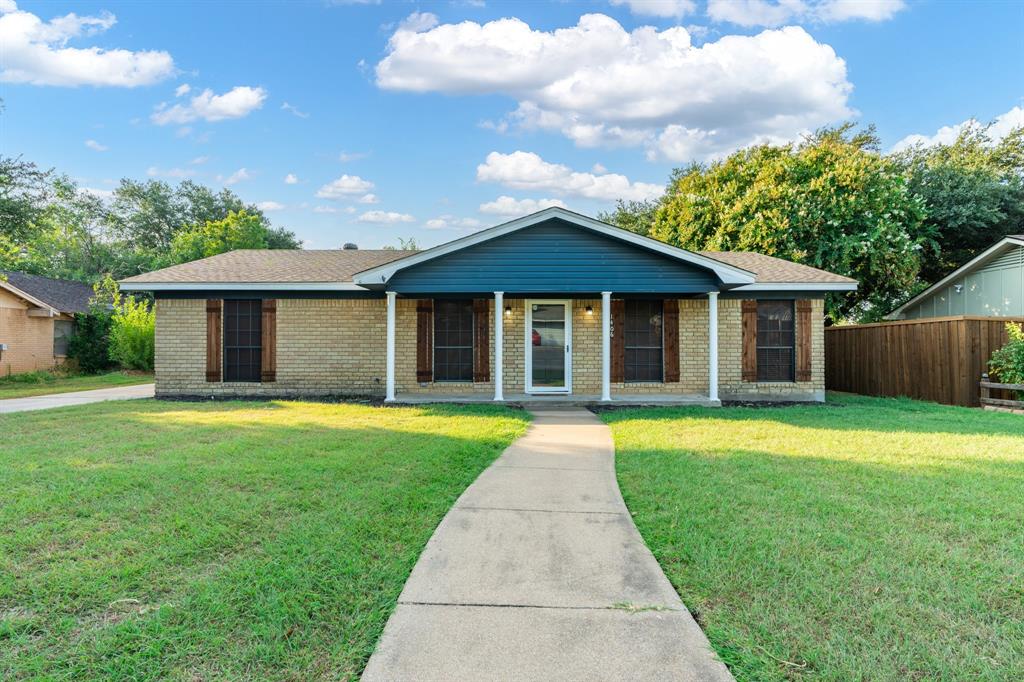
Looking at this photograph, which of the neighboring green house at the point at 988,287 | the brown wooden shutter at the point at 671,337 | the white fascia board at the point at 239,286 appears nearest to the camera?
the white fascia board at the point at 239,286

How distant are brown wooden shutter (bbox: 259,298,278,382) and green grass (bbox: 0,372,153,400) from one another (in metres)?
7.36

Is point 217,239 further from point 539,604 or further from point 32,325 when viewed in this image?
point 539,604

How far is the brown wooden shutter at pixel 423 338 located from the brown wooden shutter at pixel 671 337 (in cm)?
524

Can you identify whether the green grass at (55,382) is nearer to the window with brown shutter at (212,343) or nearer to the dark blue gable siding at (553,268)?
the window with brown shutter at (212,343)

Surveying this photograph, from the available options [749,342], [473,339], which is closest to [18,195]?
[473,339]

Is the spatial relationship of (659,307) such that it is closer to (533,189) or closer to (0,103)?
(533,189)

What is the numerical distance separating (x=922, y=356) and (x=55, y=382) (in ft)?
84.1

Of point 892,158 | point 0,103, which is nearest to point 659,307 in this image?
point 892,158

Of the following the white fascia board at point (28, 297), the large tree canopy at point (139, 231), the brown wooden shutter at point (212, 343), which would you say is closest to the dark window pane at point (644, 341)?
the brown wooden shutter at point (212, 343)

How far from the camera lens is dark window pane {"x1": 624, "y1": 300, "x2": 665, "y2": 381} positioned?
11.8 m

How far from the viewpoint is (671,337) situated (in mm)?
11656

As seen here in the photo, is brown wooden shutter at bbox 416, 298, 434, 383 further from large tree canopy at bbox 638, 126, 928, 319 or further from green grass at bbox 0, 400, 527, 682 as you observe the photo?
large tree canopy at bbox 638, 126, 928, 319

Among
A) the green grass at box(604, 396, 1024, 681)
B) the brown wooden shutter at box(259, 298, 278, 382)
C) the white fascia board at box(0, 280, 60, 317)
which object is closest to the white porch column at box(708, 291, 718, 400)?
the green grass at box(604, 396, 1024, 681)

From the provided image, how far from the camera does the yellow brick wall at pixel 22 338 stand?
62.4ft
